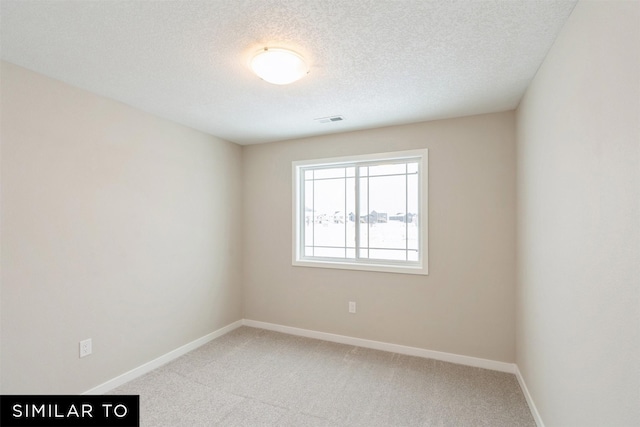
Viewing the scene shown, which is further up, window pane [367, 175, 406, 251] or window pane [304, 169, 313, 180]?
window pane [304, 169, 313, 180]

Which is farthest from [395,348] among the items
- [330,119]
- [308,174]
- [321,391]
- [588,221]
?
[330,119]

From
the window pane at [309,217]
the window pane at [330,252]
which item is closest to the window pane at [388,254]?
the window pane at [330,252]

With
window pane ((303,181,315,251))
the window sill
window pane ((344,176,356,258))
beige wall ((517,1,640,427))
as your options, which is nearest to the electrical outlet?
the window sill

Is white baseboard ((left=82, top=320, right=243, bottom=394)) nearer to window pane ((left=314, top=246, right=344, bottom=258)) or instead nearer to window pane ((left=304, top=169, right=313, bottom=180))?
window pane ((left=314, top=246, right=344, bottom=258))

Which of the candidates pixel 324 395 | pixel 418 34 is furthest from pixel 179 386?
pixel 418 34

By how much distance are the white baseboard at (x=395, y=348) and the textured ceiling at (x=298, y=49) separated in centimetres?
240

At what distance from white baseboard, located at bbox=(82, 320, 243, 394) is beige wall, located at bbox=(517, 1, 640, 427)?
3176mm

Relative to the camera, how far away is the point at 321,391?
99.5 inches

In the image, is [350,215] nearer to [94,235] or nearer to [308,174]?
[308,174]

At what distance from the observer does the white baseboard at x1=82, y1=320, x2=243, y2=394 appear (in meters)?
2.51

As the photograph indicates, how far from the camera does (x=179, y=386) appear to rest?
102 inches

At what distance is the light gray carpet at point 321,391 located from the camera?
217cm

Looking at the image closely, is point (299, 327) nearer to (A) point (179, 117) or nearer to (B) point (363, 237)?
(B) point (363, 237)

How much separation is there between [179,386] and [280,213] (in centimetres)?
211
